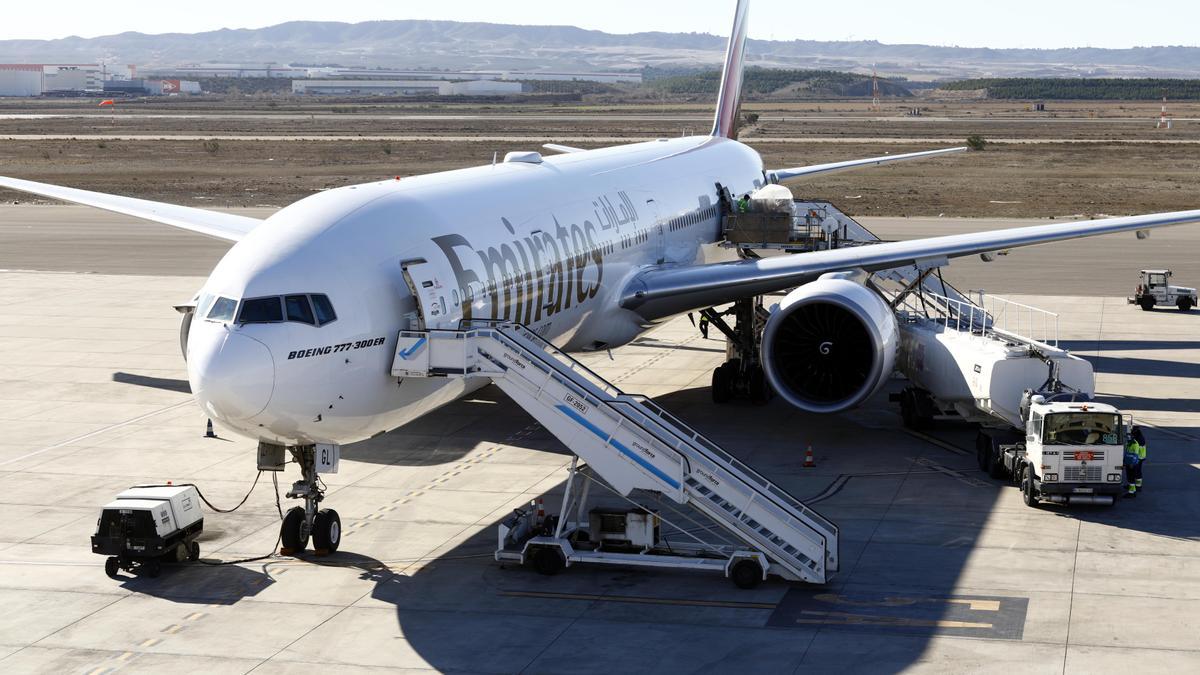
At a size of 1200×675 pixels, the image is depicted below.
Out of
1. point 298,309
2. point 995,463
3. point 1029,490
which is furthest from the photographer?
point 995,463

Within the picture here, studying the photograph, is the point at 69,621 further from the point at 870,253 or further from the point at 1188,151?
the point at 1188,151

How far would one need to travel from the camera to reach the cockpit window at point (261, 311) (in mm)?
17953

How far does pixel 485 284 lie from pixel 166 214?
15.7 metres

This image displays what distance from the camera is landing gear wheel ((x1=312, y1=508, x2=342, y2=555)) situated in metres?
20.2

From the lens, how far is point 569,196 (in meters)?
26.6

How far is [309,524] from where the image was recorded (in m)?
20.4

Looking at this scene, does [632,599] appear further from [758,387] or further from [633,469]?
[758,387]

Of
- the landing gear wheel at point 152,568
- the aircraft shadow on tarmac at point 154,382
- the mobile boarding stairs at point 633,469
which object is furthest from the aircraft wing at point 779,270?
the landing gear wheel at point 152,568

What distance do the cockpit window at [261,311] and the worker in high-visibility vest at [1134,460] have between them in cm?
1328

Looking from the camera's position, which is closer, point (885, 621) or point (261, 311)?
point (885, 621)

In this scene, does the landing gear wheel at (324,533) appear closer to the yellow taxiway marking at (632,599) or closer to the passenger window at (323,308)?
the yellow taxiway marking at (632,599)

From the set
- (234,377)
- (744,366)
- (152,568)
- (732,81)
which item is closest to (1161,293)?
(732,81)

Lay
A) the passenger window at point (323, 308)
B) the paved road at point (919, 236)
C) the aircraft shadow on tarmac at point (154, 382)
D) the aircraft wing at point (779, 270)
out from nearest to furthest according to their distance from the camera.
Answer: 1. the passenger window at point (323, 308)
2. the aircraft wing at point (779, 270)
3. the aircraft shadow on tarmac at point (154, 382)
4. the paved road at point (919, 236)

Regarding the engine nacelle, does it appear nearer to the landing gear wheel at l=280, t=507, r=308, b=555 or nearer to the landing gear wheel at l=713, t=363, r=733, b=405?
the landing gear wheel at l=713, t=363, r=733, b=405
